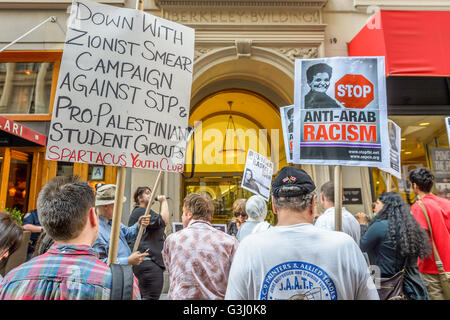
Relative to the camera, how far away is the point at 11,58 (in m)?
7.28

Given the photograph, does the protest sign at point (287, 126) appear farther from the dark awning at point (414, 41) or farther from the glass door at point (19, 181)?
the glass door at point (19, 181)

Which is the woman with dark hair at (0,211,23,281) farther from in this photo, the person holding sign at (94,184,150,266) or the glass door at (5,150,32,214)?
the glass door at (5,150,32,214)

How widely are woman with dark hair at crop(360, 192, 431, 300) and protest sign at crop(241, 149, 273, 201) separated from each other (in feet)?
7.64

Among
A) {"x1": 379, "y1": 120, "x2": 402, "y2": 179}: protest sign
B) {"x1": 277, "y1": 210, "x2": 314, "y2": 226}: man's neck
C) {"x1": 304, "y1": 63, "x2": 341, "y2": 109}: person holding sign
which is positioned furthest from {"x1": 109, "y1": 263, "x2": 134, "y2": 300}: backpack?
{"x1": 379, "y1": 120, "x2": 402, "y2": 179}: protest sign

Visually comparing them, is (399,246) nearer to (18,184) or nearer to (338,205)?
(338,205)

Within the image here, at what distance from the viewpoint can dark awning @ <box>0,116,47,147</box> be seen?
5.37 meters

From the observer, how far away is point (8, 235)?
191 cm

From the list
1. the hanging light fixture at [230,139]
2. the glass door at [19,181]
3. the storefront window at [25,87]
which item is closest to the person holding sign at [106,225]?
the glass door at [19,181]

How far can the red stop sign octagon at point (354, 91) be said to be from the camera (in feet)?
8.30

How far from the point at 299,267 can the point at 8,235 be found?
5.90 feet
